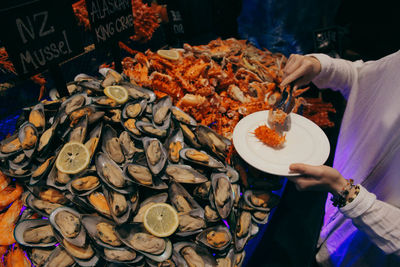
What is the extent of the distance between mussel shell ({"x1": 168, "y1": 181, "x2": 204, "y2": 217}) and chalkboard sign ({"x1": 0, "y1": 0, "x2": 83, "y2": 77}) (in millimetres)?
1152

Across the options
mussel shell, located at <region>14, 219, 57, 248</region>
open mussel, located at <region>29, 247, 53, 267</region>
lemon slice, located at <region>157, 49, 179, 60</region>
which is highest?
lemon slice, located at <region>157, 49, 179, 60</region>

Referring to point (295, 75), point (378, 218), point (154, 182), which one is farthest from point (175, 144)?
point (378, 218)

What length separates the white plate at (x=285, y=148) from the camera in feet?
4.30

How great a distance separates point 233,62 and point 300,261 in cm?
215

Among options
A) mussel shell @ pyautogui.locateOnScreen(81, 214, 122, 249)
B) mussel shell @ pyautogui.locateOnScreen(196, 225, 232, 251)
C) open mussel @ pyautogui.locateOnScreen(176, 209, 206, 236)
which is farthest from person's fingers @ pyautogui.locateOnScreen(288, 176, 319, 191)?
mussel shell @ pyautogui.locateOnScreen(81, 214, 122, 249)

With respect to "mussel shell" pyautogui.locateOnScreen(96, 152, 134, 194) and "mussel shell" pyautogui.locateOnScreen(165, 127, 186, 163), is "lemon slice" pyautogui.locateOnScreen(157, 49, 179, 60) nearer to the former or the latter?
"mussel shell" pyautogui.locateOnScreen(165, 127, 186, 163)

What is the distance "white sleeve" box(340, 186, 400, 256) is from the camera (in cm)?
119

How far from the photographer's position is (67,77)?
2.11 m

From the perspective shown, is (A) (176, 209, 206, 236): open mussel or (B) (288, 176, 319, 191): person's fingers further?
(B) (288, 176, 319, 191): person's fingers

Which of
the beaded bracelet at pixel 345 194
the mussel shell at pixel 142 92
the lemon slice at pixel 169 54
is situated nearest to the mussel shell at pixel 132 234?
the mussel shell at pixel 142 92

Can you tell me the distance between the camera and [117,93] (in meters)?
1.55

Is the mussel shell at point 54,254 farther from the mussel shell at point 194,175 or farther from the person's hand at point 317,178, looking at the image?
the person's hand at point 317,178

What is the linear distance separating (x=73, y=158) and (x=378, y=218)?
181 centimetres

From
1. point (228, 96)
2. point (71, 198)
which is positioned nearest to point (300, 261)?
point (228, 96)
